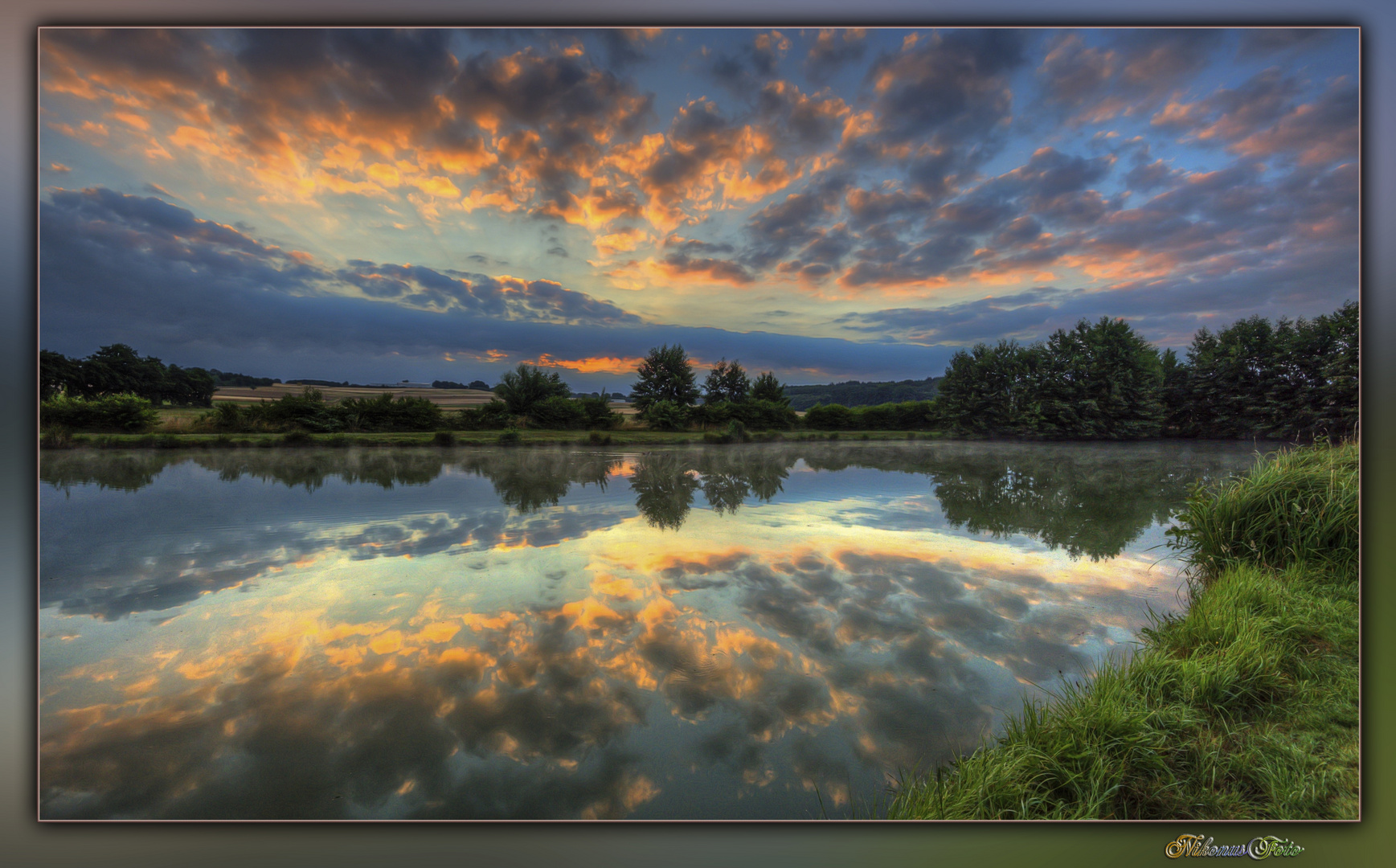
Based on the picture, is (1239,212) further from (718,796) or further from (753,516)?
(718,796)

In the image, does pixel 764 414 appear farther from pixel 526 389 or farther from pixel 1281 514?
pixel 1281 514

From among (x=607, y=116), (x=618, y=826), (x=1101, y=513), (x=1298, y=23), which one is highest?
(x=607, y=116)

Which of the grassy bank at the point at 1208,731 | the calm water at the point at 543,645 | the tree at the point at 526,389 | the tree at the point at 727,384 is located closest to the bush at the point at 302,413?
the tree at the point at 526,389

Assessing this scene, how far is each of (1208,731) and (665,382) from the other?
1079 cm

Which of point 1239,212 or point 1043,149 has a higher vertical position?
point 1043,149

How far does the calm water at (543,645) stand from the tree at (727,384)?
5524 millimetres

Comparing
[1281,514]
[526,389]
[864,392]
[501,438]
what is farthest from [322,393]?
[1281,514]

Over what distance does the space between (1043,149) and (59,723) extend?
9.05 metres

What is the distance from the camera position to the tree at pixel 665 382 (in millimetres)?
10580

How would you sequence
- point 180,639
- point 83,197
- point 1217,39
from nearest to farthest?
point 1217,39
point 180,639
point 83,197

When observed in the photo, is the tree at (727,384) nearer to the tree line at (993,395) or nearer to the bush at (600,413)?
the tree line at (993,395)

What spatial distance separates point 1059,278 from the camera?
19.3 ft

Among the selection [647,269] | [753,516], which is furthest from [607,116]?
[753,516]

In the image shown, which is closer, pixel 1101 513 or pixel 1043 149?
pixel 1043 149
